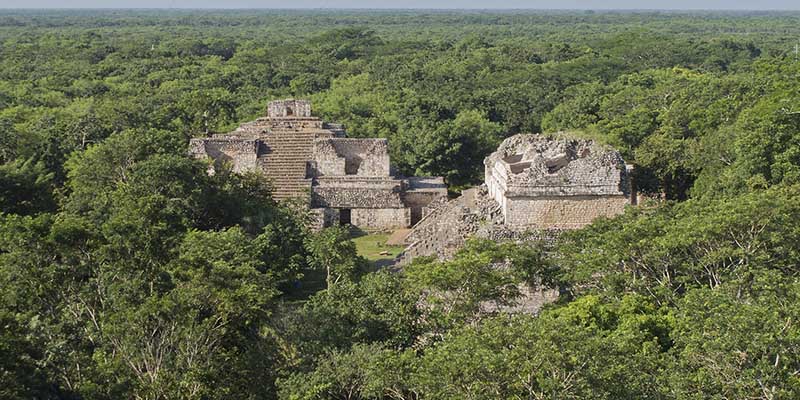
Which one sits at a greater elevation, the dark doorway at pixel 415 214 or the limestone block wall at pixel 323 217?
the limestone block wall at pixel 323 217

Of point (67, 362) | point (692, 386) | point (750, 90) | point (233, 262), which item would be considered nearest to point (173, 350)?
point (67, 362)

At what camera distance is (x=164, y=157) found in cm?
2264

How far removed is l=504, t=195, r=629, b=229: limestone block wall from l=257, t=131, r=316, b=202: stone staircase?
7.17m

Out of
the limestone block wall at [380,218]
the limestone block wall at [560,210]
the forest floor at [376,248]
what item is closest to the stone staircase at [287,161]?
the limestone block wall at [380,218]

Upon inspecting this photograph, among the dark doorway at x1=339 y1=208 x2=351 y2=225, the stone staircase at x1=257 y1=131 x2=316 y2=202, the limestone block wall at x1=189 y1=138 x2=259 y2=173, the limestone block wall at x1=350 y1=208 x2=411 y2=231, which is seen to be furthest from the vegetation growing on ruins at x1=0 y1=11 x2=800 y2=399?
the limestone block wall at x1=350 y1=208 x2=411 y2=231

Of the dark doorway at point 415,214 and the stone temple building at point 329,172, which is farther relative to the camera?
the dark doorway at point 415,214

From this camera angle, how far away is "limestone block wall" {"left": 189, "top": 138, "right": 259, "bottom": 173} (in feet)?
93.8

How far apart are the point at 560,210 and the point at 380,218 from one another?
713 cm

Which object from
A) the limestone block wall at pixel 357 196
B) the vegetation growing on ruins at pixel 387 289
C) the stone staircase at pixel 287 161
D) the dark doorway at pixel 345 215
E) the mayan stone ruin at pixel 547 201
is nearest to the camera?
the vegetation growing on ruins at pixel 387 289

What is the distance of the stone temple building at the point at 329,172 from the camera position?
27594 mm

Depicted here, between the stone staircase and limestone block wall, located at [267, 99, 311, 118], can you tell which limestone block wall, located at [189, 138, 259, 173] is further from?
limestone block wall, located at [267, 99, 311, 118]

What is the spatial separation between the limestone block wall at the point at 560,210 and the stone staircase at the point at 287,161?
7166 millimetres

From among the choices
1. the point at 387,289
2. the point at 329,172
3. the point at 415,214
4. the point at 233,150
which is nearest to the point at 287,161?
the point at 329,172

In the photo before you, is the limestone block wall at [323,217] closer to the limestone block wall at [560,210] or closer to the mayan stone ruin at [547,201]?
the mayan stone ruin at [547,201]
